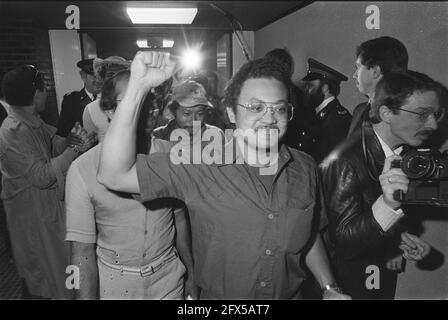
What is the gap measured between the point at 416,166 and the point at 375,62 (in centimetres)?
139

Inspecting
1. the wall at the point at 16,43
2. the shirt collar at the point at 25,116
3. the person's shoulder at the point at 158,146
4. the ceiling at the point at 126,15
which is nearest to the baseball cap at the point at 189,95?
the person's shoulder at the point at 158,146

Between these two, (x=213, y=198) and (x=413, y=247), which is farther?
(x=413, y=247)

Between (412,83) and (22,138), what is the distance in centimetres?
240

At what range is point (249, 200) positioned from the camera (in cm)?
125

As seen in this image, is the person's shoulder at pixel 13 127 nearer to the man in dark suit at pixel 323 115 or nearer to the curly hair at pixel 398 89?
the curly hair at pixel 398 89

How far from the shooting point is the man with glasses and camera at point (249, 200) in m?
1.22

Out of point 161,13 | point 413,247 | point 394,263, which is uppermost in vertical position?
point 161,13

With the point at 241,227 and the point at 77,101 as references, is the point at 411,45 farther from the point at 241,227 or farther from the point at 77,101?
the point at 77,101

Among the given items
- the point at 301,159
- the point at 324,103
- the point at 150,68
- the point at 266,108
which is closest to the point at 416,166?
the point at 301,159

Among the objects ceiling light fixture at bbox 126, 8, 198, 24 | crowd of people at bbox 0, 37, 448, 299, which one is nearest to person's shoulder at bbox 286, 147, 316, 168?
crowd of people at bbox 0, 37, 448, 299

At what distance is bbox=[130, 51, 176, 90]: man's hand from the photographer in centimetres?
104

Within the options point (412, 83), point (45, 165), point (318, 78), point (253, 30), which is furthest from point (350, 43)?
point (253, 30)

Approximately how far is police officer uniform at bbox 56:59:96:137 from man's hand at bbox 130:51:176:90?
2425mm

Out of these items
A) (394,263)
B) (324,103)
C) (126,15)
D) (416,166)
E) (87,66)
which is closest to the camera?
(416,166)
